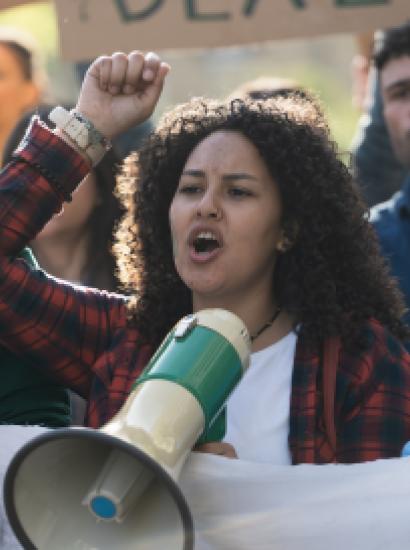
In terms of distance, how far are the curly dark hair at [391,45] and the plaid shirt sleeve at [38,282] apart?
156 centimetres

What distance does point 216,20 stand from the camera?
3707 millimetres

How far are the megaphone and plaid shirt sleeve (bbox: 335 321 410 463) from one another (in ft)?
1.58

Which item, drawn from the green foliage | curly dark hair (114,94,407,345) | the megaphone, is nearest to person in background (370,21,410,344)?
curly dark hair (114,94,407,345)

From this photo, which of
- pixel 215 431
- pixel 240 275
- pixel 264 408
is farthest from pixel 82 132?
pixel 215 431

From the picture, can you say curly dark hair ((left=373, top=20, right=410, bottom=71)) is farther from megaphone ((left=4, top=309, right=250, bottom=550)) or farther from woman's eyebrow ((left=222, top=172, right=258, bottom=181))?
megaphone ((left=4, top=309, right=250, bottom=550))

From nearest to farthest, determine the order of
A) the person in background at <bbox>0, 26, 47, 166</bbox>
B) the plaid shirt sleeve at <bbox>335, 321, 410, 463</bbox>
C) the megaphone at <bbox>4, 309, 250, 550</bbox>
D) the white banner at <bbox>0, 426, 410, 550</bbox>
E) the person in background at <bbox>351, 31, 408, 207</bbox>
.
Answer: the megaphone at <bbox>4, 309, 250, 550</bbox>, the white banner at <bbox>0, 426, 410, 550</bbox>, the plaid shirt sleeve at <bbox>335, 321, 410, 463</bbox>, the person in background at <bbox>351, 31, 408, 207</bbox>, the person in background at <bbox>0, 26, 47, 166</bbox>

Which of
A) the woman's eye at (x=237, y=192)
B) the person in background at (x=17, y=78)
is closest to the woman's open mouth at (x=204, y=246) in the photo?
the woman's eye at (x=237, y=192)

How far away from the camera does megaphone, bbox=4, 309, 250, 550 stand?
188 cm

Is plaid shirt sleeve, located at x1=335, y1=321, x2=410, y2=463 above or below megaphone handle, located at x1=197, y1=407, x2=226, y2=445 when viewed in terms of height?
below

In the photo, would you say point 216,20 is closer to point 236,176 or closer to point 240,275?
point 236,176

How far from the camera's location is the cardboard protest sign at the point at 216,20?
144 inches

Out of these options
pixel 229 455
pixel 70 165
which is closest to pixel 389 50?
pixel 70 165

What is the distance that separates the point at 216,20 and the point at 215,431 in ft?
6.15

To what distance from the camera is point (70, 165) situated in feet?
8.36
